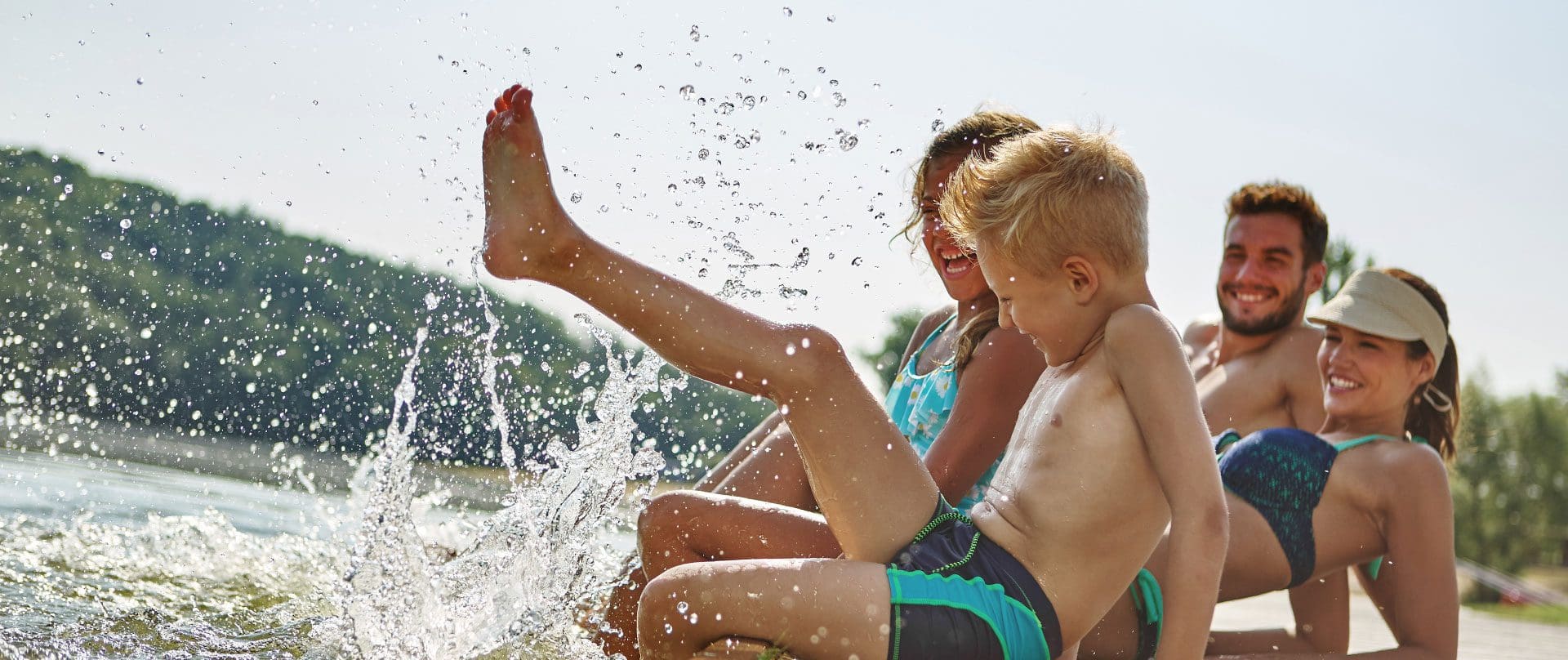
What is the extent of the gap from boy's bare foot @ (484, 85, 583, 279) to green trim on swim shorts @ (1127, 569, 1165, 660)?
1589 mm

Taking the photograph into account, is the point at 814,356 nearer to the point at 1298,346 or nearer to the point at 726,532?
the point at 726,532

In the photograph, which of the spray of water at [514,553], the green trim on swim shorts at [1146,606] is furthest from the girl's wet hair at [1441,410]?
the spray of water at [514,553]

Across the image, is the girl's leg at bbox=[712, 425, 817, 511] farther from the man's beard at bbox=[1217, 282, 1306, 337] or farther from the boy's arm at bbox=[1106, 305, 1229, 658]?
the man's beard at bbox=[1217, 282, 1306, 337]

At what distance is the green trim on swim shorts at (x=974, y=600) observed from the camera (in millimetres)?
2018

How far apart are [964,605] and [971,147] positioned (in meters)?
1.50

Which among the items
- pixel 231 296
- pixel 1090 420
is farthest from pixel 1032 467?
pixel 231 296

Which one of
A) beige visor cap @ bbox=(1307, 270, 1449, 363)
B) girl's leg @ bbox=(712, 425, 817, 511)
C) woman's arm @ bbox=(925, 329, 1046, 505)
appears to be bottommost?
girl's leg @ bbox=(712, 425, 817, 511)

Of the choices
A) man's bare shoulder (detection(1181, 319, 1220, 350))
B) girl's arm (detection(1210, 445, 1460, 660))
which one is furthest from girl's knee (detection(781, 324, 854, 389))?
man's bare shoulder (detection(1181, 319, 1220, 350))

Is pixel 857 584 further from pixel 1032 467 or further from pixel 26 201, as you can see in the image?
pixel 26 201

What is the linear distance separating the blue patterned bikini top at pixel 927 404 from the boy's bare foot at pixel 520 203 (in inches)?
43.6

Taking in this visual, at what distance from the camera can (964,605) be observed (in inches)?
79.6

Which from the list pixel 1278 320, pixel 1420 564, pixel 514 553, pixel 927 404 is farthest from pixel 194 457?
pixel 1420 564

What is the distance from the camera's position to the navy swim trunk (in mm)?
2002

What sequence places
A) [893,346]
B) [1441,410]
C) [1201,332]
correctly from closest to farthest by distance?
[1441,410], [1201,332], [893,346]
